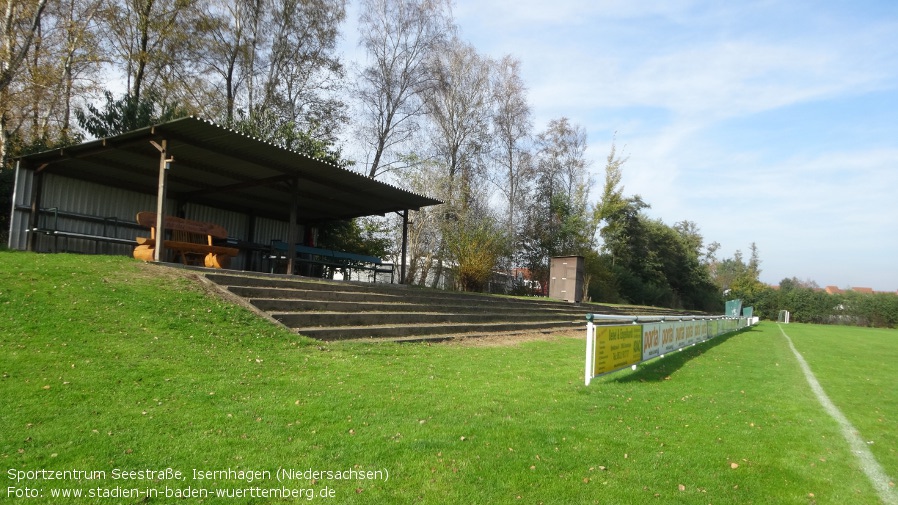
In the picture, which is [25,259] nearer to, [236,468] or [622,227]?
[236,468]

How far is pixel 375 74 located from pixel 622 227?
2356cm

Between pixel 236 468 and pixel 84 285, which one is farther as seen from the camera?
pixel 84 285

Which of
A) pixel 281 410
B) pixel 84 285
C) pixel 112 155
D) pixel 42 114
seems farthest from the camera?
pixel 42 114

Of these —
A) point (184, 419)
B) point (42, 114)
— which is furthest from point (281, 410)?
point (42, 114)

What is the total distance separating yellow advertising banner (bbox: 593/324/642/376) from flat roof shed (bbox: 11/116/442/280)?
8100 mm

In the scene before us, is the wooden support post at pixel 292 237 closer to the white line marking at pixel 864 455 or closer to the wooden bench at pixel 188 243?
the wooden bench at pixel 188 243

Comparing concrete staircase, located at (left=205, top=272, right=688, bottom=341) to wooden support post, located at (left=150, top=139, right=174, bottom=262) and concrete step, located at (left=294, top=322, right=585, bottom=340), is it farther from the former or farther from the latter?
wooden support post, located at (left=150, top=139, right=174, bottom=262)

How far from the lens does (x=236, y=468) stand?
370cm

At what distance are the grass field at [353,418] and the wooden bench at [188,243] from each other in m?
2.20

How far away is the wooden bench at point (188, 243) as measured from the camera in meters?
11.6

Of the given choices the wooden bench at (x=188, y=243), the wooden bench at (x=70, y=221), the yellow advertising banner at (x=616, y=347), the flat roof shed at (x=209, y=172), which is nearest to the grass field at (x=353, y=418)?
the yellow advertising banner at (x=616, y=347)

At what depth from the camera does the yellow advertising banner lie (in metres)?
7.79

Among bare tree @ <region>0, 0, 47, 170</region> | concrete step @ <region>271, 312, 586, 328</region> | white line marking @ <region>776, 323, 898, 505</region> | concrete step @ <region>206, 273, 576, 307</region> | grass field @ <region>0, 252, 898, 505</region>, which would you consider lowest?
white line marking @ <region>776, 323, 898, 505</region>

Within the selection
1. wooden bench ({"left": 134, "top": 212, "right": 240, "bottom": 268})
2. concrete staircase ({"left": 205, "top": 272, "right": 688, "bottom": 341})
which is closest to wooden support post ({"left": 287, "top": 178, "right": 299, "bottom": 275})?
concrete staircase ({"left": 205, "top": 272, "right": 688, "bottom": 341})
